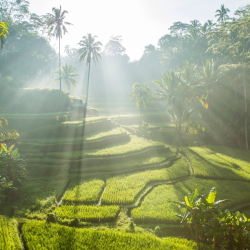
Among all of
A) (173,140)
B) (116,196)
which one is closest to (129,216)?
(116,196)

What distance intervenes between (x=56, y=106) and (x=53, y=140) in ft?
38.1

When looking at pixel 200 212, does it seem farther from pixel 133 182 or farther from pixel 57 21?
pixel 57 21

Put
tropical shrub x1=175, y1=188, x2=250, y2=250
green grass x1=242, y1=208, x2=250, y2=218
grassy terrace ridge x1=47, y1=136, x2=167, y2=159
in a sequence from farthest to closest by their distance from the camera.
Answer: grassy terrace ridge x1=47, y1=136, x2=167, y2=159, green grass x1=242, y1=208, x2=250, y2=218, tropical shrub x1=175, y1=188, x2=250, y2=250

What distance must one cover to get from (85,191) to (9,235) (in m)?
3.58

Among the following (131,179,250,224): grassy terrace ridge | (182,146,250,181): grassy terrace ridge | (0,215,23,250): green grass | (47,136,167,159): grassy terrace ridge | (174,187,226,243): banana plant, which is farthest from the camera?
(47,136,167,159): grassy terrace ridge

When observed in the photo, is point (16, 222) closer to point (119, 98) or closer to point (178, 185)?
point (178, 185)

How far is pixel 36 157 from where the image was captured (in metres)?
11.6

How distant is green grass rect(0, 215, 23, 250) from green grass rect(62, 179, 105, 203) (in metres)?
2.26

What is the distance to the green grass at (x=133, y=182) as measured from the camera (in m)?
7.88

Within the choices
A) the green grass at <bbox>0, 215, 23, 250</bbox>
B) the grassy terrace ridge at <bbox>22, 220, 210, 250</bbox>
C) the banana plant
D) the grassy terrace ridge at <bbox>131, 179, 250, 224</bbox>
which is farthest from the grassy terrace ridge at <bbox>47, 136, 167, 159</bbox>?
the banana plant

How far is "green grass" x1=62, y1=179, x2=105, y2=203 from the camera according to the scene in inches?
305

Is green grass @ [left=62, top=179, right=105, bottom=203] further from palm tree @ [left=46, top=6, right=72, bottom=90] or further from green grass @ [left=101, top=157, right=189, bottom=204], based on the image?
palm tree @ [left=46, top=6, right=72, bottom=90]

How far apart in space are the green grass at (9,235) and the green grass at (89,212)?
56.3 inches

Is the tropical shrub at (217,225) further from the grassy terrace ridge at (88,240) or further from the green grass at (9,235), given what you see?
the green grass at (9,235)
